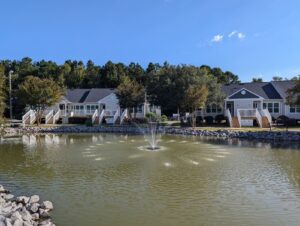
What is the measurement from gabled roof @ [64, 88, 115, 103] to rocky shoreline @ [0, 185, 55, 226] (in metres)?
46.5

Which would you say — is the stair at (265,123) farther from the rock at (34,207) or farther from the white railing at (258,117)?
the rock at (34,207)

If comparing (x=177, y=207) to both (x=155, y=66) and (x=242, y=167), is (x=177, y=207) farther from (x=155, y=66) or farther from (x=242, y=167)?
(x=155, y=66)

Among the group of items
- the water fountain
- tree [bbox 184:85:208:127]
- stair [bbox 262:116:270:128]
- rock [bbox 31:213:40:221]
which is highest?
tree [bbox 184:85:208:127]

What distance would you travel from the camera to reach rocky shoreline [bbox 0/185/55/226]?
30.5 ft

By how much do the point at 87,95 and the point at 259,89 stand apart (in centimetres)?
2481

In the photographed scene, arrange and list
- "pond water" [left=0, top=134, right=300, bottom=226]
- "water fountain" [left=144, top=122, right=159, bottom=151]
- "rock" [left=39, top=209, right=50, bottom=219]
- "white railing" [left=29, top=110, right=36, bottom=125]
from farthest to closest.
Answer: "white railing" [left=29, top=110, right=36, bottom=125]
"water fountain" [left=144, top=122, right=159, bottom=151]
"pond water" [left=0, top=134, right=300, bottom=226]
"rock" [left=39, top=209, right=50, bottom=219]

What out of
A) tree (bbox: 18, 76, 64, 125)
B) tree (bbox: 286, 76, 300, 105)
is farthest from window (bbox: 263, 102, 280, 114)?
tree (bbox: 18, 76, 64, 125)

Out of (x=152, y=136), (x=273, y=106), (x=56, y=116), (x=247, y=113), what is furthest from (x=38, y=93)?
(x=273, y=106)

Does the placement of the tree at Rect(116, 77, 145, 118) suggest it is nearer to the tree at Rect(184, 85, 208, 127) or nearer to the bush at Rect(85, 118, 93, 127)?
the bush at Rect(85, 118, 93, 127)

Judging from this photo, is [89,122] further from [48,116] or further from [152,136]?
[152,136]

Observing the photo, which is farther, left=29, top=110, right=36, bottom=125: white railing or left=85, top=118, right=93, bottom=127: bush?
left=29, top=110, right=36, bottom=125: white railing

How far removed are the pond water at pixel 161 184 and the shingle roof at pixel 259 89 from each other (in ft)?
82.9

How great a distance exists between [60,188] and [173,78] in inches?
1346

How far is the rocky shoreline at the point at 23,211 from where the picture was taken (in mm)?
9305
